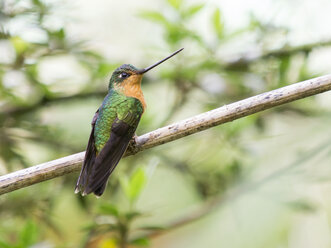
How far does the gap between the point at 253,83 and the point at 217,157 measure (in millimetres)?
569

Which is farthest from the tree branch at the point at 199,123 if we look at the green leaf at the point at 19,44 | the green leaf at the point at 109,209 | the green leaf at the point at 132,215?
the green leaf at the point at 19,44

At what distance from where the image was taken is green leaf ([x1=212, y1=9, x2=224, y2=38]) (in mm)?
2443

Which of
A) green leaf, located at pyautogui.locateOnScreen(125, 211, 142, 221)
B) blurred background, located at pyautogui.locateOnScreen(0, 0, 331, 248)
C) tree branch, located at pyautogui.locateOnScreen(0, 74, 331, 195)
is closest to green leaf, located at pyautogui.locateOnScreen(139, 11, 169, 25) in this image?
blurred background, located at pyautogui.locateOnScreen(0, 0, 331, 248)

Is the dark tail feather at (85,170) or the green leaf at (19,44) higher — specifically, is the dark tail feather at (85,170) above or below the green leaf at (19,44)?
below

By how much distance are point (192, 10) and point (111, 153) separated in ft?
3.28

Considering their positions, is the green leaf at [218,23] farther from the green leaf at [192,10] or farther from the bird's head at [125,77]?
the bird's head at [125,77]

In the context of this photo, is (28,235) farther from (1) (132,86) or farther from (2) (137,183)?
(1) (132,86)

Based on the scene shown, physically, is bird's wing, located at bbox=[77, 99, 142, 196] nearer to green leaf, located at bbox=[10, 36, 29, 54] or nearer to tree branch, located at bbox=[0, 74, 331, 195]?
tree branch, located at bbox=[0, 74, 331, 195]

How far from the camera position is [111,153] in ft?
5.90

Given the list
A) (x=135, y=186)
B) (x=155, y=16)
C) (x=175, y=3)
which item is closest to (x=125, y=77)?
(x=155, y=16)

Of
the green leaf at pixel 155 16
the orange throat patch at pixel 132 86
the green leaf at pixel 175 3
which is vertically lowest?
the orange throat patch at pixel 132 86

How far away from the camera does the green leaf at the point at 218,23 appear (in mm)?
2443

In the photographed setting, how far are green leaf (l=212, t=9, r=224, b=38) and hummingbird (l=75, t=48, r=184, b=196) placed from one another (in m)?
0.50

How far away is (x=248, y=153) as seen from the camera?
8.36ft
